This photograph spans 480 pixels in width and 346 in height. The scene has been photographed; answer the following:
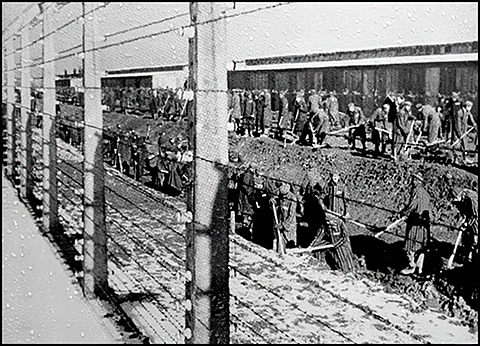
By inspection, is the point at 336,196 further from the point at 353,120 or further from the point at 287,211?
the point at 353,120

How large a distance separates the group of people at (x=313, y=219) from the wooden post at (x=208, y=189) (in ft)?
0.34

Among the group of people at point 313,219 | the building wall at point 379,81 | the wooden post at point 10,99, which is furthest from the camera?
the wooden post at point 10,99

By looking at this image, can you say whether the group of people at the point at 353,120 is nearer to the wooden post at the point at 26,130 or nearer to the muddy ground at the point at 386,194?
the muddy ground at the point at 386,194

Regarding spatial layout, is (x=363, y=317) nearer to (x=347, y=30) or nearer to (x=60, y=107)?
(x=347, y=30)

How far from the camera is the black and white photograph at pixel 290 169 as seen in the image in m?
1.23

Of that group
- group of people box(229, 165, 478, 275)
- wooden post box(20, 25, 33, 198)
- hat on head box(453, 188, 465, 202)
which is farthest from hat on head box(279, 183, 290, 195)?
wooden post box(20, 25, 33, 198)

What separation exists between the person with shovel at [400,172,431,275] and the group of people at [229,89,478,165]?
0.12m

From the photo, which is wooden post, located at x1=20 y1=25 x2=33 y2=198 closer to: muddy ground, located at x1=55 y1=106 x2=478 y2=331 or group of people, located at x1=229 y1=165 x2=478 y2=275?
group of people, located at x1=229 y1=165 x2=478 y2=275

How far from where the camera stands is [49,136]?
12.9 ft

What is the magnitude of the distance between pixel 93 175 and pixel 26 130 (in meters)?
2.46

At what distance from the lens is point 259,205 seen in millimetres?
1771

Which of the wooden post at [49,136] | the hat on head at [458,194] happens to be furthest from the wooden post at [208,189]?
the wooden post at [49,136]

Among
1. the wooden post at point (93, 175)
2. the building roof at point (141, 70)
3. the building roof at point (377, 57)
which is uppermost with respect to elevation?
the building roof at point (141, 70)

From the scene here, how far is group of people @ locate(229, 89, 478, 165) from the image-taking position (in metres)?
1.12
